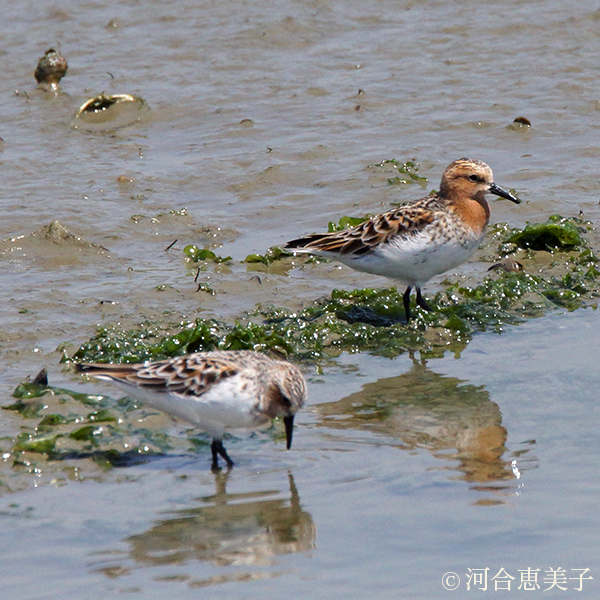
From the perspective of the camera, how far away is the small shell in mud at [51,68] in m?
15.6

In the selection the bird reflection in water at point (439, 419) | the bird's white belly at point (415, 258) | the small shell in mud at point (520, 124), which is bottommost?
the bird reflection in water at point (439, 419)

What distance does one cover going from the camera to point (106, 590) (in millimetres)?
5957

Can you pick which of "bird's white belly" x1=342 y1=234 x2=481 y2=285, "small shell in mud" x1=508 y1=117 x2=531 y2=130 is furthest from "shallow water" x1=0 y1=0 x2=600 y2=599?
"bird's white belly" x1=342 y1=234 x2=481 y2=285

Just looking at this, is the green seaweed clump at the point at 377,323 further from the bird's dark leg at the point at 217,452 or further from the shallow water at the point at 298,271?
the bird's dark leg at the point at 217,452

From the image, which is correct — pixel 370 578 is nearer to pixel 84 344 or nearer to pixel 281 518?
pixel 281 518

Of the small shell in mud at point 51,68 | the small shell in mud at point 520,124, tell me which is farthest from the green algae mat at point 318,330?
the small shell in mud at point 51,68

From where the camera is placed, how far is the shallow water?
6430 millimetres

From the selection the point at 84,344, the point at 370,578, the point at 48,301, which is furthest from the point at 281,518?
the point at 48,301

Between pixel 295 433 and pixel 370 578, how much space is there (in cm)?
210

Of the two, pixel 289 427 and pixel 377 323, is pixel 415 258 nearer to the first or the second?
pixel 377 323

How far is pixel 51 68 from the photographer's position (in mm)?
15617

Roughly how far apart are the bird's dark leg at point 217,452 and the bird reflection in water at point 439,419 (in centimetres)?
101

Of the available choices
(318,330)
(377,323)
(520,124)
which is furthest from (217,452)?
(520,124)

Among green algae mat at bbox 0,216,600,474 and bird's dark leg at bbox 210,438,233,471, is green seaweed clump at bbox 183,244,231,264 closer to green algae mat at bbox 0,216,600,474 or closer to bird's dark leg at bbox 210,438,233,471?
green algae mat at bbox 0,216,600,474
